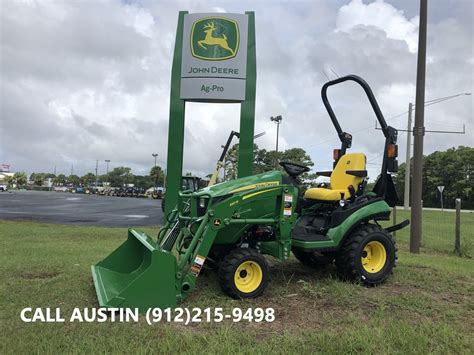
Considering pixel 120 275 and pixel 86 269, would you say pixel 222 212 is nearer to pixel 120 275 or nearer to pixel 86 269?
pixel 120 275

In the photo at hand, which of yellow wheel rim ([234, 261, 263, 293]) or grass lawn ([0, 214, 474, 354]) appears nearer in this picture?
grass lawn ([0, 214, 474, 354])

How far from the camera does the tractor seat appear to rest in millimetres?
5215

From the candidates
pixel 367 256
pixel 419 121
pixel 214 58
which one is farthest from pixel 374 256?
pixel 419 121

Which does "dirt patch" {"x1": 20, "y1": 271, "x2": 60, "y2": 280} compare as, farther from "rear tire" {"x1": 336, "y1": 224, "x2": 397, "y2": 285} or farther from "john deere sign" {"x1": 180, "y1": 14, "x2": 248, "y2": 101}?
"john deere sign" {"x1": 180, "y1": 14, "x2": 248, "y2": 101}

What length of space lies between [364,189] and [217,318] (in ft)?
9.06

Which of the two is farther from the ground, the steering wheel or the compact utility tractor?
the steering wheel

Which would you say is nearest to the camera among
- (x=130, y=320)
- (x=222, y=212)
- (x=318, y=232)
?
(x=130, y=320)

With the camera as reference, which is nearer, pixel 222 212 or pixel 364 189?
pixel 222 212

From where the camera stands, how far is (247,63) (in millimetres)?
8281

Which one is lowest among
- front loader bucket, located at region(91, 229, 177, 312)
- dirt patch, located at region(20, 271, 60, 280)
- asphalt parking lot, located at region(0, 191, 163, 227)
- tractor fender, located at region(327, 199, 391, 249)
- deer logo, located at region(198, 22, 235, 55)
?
asphalt parking lot, located at region(0, 191, 163, 227)

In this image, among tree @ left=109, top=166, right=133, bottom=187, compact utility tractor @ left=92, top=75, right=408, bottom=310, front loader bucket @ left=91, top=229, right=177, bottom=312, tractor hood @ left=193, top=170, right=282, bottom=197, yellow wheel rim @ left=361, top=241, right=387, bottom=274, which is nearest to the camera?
front loader bucket @ left=91, top=229, right=177, bottom=312

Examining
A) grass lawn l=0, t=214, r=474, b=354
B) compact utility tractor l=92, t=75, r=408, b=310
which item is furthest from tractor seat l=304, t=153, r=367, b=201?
grass lawn l=0, t=214, r=474, b=354

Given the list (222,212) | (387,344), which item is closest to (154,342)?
(222,212)

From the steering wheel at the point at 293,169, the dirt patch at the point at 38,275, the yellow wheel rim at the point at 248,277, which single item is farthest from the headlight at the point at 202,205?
the dirt patch at the point at 38,275
